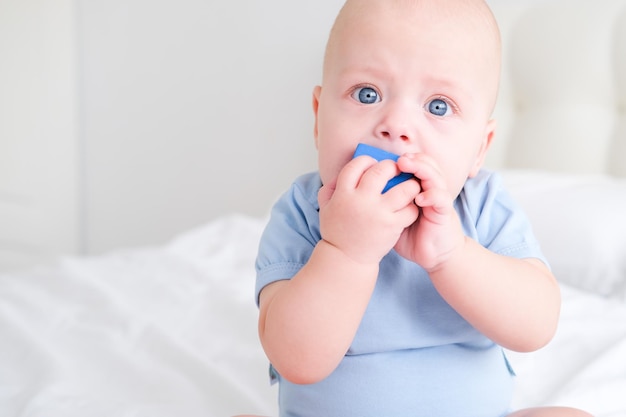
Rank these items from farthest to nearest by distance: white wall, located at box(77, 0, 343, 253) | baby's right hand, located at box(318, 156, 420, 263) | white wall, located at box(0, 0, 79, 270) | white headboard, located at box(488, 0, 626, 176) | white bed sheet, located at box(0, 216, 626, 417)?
white wall, located at box(0, 0, 79, 270)
white wall, located at box(77, 0, 343, 253)
white headboard, located at box(488, 0, 626, 176)
white bed sheet, located at box(0, 216, 626, 417)
baby's right hand, located at box(318, 156, 420, 263)

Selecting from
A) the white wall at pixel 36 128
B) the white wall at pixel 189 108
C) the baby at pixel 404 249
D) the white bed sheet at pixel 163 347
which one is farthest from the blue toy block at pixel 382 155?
the white wall at pixel 36 128

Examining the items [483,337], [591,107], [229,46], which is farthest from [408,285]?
[229,46]

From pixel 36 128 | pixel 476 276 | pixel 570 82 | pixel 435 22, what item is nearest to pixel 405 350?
pixel 476 276

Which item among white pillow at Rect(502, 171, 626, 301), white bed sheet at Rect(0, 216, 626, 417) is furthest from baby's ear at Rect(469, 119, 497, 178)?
white pillow at Rect(502, 171, 626, 301)

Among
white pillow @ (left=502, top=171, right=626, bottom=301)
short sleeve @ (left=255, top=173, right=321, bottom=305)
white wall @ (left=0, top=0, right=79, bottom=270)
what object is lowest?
white wall @ (left=0, top=0, right=79, bottom=270)

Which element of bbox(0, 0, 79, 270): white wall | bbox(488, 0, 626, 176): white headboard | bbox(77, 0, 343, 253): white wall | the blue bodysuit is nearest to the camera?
the blue bodysuit

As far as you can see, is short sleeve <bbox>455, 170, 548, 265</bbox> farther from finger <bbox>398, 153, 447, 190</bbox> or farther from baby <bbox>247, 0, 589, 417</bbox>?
finger <bbox>398, 153, 447, 190</bbox>

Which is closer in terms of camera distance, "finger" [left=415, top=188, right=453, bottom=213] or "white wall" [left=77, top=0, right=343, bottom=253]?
"finger" [left=415, top=188, right=453, bottom=213]

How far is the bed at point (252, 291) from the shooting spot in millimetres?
1103

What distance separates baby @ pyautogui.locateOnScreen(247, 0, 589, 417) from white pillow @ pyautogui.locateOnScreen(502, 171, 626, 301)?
0.62 metres

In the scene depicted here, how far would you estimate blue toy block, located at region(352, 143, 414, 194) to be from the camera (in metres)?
0.69

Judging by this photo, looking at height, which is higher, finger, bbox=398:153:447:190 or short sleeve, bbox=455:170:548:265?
finger, bbox=398:153:447:190

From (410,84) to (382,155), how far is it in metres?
0.10

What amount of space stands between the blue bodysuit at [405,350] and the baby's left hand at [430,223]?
10 cm
